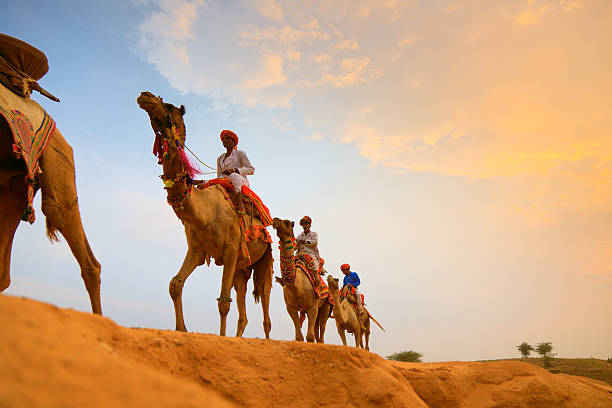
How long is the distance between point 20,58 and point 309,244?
8.38m

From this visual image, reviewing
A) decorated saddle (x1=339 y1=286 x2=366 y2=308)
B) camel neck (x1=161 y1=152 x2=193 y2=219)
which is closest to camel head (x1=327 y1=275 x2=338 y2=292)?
decorated saddle (x1=339 y1=286 x2=366 y2=308)

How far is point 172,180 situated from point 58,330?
3.63 metres

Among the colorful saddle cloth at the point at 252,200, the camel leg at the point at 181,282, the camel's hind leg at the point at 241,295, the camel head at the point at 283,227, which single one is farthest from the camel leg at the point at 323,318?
the camel leg at the point at 181,282

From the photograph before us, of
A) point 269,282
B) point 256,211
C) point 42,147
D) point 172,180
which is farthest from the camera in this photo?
point 269,282

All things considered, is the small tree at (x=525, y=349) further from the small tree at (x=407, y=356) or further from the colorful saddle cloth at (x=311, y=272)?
the colorful saddle cloth at (x=311, y=272)

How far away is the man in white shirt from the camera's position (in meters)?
11.5

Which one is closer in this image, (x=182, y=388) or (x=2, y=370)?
(x=2, y=370)

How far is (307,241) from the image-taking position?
37.9 feet

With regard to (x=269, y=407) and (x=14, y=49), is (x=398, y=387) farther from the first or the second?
(x=14, y=49)

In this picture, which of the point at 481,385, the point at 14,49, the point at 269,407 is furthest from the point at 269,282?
Answer: the point at 14,49

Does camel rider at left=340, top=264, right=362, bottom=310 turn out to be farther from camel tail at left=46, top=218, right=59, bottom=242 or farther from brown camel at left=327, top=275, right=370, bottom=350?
camel tail at left=46, top=218, right=59, bottom=242

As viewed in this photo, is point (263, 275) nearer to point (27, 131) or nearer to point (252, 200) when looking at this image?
point (252, 200)

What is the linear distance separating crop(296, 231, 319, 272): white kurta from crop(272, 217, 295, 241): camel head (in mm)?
2800

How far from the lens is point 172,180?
5332mm
